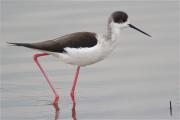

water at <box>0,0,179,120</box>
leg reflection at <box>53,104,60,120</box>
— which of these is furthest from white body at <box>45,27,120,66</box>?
leg reflection at <box>53,104,60,120</box>

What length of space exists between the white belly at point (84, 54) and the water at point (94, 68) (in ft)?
1.50

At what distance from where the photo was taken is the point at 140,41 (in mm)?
12305

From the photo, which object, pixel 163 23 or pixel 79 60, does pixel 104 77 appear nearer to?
pixel 79 60

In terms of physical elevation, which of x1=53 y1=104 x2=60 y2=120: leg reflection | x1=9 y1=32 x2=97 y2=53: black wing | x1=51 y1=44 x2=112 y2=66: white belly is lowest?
x1=53 y1=104 x2=60 y2=120: leg reflection

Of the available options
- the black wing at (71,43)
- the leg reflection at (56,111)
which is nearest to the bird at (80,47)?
the black wing at (71,43)

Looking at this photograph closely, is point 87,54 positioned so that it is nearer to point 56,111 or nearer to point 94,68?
point 56,111

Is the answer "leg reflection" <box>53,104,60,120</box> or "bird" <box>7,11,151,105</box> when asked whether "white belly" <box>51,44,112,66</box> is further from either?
"leg reflection" <box>53,104,60,120</box>

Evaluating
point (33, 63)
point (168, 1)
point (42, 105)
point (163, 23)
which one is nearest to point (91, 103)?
point (42, 105)

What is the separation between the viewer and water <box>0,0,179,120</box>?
9445 millimetres

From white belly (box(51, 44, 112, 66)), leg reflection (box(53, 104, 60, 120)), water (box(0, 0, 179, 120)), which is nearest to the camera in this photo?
leg reflection (box(53, 104, 60, 120))

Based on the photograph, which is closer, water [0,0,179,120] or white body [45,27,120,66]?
water [0,0,179,120]

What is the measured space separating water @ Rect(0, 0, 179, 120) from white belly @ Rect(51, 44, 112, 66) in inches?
17.9

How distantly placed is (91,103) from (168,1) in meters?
5.44

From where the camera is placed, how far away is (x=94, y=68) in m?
11.3
